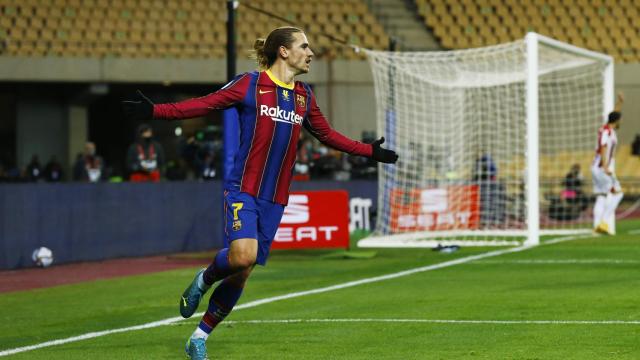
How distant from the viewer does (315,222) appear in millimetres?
17969

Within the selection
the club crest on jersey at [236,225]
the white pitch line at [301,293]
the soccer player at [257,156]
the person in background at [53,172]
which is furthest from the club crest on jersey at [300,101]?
the person in background at [53,172]

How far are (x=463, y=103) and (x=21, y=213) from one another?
9.30 m

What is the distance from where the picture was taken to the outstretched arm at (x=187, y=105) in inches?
278

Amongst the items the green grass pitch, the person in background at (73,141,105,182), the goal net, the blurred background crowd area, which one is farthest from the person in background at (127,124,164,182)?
the green grass pitch

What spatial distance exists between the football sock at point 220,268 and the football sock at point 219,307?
11 cm

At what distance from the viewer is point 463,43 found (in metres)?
34.7

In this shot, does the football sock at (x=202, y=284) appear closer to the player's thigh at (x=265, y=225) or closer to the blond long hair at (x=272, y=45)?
the player's thigh at (x=265, y=225)

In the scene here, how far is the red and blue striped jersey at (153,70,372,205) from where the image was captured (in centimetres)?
749

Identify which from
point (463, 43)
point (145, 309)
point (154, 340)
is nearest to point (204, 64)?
point (463, 43)

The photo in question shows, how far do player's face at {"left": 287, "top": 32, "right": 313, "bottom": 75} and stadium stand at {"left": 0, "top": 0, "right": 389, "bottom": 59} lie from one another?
75.6ft

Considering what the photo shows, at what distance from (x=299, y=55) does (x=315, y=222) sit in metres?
10.4

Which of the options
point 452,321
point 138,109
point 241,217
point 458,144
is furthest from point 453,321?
point 458,144

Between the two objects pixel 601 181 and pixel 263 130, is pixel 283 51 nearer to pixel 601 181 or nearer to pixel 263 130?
pixel 263 130

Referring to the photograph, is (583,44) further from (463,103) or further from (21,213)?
(21,213)
